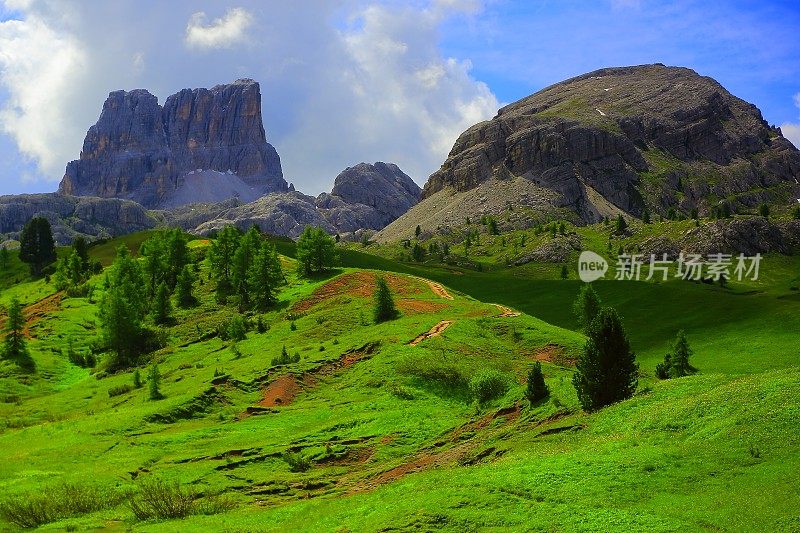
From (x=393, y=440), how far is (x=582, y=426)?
45.6ft

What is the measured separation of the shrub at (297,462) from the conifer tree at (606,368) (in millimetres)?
17538

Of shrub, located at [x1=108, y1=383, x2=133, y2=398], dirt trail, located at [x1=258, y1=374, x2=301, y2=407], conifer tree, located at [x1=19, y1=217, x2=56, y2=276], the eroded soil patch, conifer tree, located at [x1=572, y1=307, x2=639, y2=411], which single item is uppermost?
conifer tree, located at [x1=19, y1=217, x2=56, y2=276]

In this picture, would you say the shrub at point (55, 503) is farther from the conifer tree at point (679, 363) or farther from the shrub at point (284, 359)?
the conifer tree at point (679, 363)

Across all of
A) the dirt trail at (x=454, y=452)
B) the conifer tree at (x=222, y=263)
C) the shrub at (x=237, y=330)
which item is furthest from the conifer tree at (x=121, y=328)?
the dirt trail at (x=454, y=452)

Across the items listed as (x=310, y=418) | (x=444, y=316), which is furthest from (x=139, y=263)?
(x=310, y=418)

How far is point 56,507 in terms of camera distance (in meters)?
34.3

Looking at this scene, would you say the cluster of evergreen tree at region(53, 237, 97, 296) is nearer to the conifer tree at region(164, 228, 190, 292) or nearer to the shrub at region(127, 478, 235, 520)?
the conifer tree at region(164, 228, 190, 292)

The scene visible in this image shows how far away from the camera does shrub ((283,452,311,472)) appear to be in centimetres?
4262

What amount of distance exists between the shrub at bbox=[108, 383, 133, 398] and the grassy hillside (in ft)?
2.27

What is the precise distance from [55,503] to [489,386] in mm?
29077

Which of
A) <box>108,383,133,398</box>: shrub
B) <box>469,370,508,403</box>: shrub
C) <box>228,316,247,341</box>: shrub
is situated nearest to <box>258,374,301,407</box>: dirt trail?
<box>469,370,508,403</box>: shrub

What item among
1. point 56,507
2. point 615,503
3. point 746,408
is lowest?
point 56,507

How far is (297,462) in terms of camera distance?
4288 cm

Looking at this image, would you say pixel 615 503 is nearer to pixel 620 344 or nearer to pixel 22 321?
pixel 620 344
